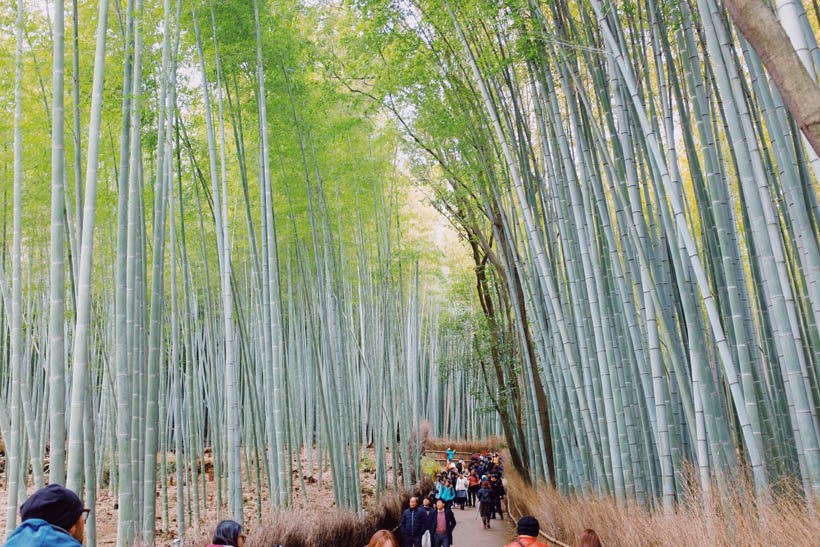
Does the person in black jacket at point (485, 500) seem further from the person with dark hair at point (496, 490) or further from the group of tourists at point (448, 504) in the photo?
the person with dark hair at point (496, 490)

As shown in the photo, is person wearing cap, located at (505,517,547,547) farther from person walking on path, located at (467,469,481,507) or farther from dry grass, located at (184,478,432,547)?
person walking on path, located at (467,469,481,507)

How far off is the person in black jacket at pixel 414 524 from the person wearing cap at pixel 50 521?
14.2 feet

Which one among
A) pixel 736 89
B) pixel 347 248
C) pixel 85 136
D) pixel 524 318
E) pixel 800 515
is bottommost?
pixel 800 515

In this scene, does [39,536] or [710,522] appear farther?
[710,522]

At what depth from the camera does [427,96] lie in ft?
21.5

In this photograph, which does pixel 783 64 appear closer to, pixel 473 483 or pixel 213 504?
pixel 213 504

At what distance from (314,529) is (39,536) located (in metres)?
4.02

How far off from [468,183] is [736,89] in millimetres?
5236

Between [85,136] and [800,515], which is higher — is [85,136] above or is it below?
above

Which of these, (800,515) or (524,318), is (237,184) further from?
(800,515)

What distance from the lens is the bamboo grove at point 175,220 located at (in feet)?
12.4

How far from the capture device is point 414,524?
5.49 meters

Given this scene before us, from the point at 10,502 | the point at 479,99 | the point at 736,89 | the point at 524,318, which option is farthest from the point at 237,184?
the point at 736,89

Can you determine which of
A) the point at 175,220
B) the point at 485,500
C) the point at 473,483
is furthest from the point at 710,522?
the point at 473,483
